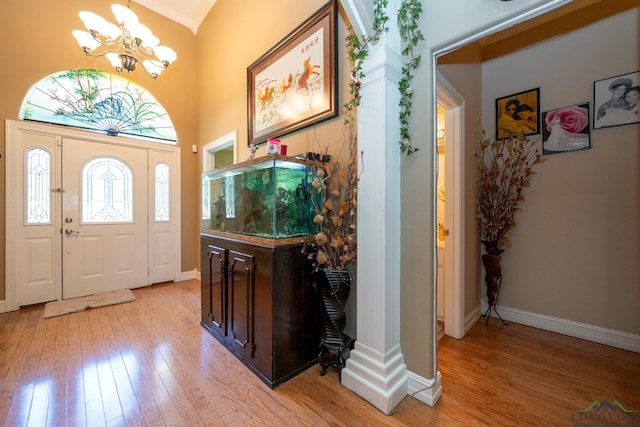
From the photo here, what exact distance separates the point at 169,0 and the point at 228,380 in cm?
522

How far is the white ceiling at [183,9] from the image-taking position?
393cm

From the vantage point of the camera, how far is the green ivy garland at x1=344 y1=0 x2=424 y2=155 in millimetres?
1539

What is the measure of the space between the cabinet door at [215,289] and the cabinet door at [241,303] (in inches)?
4.5

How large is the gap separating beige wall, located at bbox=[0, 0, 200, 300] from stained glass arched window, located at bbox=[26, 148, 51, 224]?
8.1 inches

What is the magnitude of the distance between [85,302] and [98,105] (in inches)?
107

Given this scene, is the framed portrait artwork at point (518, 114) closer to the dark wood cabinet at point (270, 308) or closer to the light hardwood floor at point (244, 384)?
the light hardwood floor at point (244, 384)

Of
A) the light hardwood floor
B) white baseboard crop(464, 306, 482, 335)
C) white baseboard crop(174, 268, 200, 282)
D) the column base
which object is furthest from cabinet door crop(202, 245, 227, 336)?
white baseboard crop(464, 306, 482, 335)

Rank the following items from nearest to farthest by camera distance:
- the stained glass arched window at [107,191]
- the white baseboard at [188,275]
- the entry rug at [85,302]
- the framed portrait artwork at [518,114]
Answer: the framed portrait artwork at [518,114], the entry rug at [85,302], the stained glass arched window at [107,191], the white baseboard at [188,275]

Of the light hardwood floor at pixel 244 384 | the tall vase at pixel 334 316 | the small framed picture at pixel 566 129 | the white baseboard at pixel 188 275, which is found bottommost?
the light hardwood floor at pixel 244 384

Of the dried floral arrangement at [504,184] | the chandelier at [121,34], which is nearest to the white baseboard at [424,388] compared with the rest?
Result: the dried floral arrangement at [504,184]

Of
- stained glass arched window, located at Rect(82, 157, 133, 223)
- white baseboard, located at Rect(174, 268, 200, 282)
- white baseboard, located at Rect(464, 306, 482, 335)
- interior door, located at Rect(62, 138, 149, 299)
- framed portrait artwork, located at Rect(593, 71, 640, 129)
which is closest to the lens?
framed portrait artwork, located at Rect(593, 71, 640, 129)

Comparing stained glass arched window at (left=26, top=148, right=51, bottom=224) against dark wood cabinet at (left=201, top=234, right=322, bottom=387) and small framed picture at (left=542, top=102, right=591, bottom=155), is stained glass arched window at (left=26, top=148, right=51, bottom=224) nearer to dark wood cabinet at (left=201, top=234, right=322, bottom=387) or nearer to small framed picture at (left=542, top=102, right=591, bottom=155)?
dark wood cabinet at (left=201, top=234, right=322, bottom=387)

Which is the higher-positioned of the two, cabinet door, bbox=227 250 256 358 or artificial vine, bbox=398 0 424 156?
artificial vine, bbox=398 0 424 156

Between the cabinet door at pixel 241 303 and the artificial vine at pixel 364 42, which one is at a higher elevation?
the artificial vine at pixel 364 42
